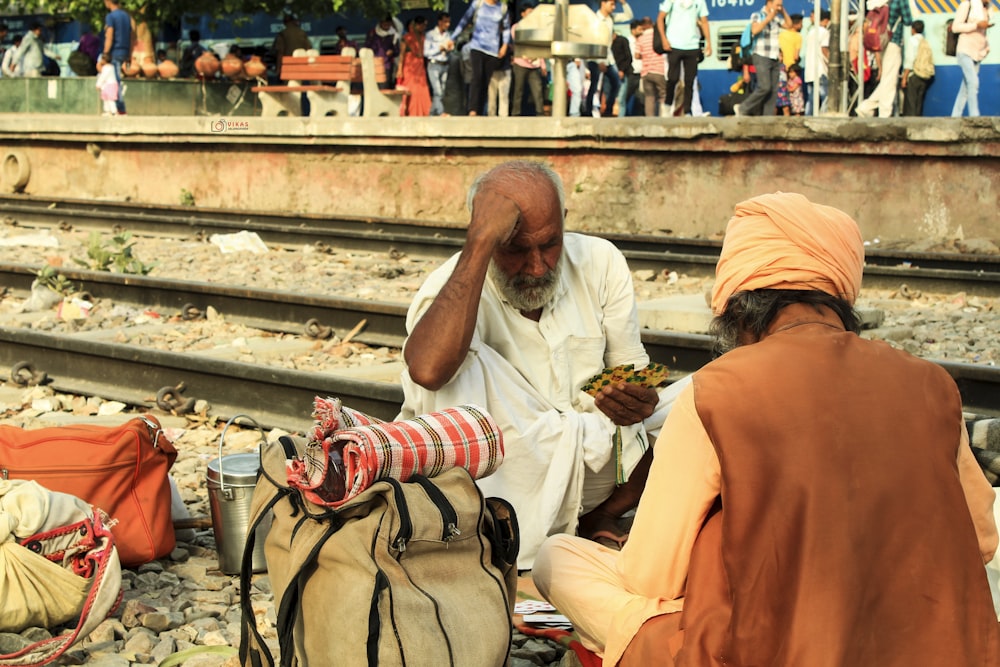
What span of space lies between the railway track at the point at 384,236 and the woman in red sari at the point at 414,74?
5842 mm

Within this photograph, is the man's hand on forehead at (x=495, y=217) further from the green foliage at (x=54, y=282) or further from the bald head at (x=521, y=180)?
the green foliage at (x=54, y=282)

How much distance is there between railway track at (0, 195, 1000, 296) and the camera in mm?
9594

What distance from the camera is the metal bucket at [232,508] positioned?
4.06m

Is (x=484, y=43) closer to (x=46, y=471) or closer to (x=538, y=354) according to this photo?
(x=538, y=354)

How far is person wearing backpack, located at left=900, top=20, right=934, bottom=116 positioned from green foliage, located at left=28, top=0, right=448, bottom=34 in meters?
9.77

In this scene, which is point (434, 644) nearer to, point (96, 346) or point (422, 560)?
point (422, 560)

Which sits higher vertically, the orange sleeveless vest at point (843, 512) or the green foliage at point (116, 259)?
the orange sleeveless vest at point (843, 512)

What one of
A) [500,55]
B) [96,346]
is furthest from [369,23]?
[96,346]

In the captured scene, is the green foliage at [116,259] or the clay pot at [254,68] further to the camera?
the clay pot at [254,68]

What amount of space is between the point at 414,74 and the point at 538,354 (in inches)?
669

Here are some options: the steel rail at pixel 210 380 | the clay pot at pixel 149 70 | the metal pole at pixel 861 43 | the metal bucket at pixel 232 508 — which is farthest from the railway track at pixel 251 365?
the clay pot at pixel 149 70

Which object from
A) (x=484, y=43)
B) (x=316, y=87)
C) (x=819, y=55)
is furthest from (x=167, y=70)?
(x=819, y=55)

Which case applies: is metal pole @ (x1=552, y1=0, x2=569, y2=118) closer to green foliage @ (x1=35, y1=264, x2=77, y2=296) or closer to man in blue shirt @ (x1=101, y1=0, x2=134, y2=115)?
green foliage @ (x1=35, y1=264, x2=77, y2=296)

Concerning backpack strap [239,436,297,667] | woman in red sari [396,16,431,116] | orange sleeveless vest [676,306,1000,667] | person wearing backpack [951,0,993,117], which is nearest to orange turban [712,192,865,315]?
orange sleeveless vest [676,306,1000,667]
